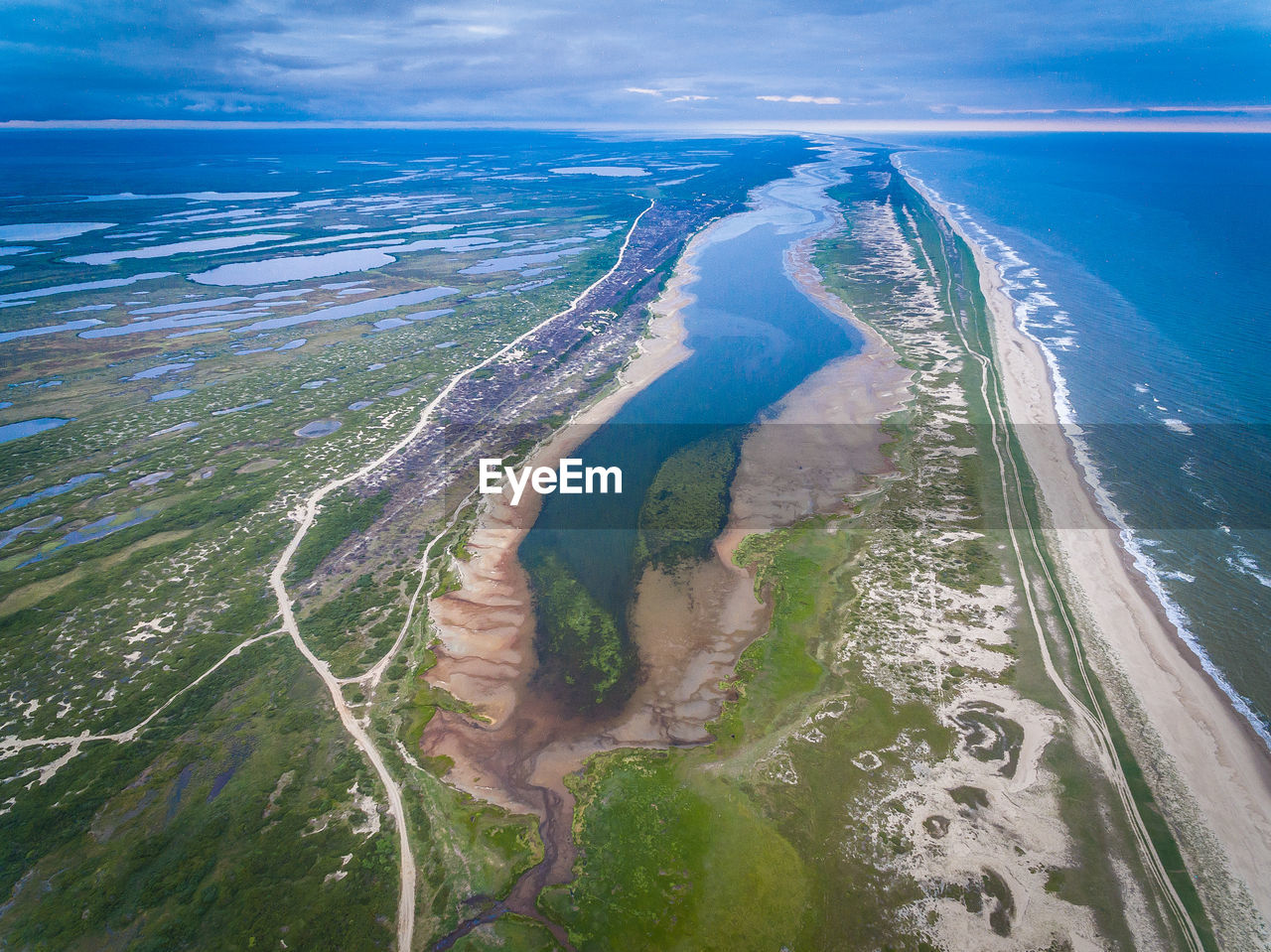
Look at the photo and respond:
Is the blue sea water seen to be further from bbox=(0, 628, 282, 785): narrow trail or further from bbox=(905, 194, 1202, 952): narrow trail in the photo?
bbox=(0, 628, 282, 785): narrow trail

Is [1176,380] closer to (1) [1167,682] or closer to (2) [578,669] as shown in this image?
(1) [1167,682]

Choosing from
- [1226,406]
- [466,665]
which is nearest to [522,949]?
[466,665]

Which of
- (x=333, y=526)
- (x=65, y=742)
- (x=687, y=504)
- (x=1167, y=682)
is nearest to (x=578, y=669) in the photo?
(x=687, y=504)

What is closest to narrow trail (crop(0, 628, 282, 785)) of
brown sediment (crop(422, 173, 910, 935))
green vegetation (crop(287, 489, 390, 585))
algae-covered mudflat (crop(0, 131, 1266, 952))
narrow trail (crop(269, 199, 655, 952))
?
algae-covered mudflat (crop(0, 131, 1266, 952))

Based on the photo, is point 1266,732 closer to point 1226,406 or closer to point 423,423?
point 1226,406

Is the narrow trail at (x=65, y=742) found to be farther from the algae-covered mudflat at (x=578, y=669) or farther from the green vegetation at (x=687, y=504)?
the green vegetation at (x=687, y=504)

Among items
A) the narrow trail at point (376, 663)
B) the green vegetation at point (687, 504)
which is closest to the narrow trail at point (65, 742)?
the narrow trail at point (376, 663)
